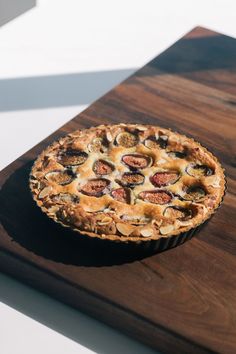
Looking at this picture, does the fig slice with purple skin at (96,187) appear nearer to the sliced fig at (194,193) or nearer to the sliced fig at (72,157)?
the sliced fig at (72,157)

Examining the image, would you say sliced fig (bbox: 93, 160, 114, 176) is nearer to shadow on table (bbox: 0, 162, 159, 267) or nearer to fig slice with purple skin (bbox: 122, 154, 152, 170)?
fig slice with purple skin (bbox: 122, 154, 152, 170)

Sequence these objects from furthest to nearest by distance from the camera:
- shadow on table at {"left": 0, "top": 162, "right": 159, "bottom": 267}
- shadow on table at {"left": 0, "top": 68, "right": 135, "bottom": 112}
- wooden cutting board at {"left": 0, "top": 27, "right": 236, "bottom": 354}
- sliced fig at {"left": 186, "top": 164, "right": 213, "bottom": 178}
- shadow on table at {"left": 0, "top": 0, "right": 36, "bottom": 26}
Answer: shadow on table at {"left": 0, "top": 0, "right": 36, "bottom": 26}, shadow on table at {"left": 0, "top": 68, "right": 135, "bottom": 112}, sliced fig at {"left": 186, "top": 164, "right": 213, "bottom": 178}, shadow on table at {"left": 0, "top": 162, "right": 159, "bottom": 267}, wooden cutting board at {"left": 0, "top": 27, "right": 236, "bottom": 354}

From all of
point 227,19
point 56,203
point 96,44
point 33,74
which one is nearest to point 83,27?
point 96,44

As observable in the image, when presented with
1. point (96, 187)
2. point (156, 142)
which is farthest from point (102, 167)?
point (156, 142)

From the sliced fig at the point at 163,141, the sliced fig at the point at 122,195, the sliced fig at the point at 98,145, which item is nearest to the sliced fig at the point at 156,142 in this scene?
the sliced fig at the point at 163,141

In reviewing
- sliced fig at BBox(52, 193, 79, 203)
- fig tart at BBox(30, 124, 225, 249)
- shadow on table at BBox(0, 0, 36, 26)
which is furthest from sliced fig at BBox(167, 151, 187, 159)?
shadow on table at BBox(0, 0, 36, 26)

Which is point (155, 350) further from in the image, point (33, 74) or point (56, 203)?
point (33, 74)
